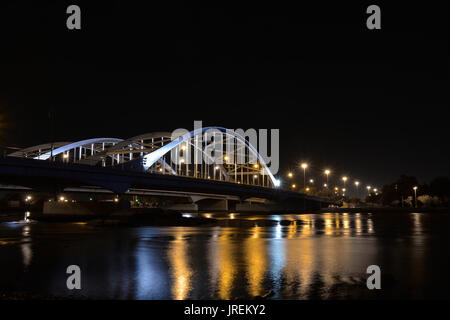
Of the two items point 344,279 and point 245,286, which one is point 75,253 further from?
point 344,279

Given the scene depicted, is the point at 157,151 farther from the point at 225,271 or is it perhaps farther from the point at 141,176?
the point at 225,271

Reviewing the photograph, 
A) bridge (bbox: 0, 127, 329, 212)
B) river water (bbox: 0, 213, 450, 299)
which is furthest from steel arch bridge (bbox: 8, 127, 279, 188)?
river water (bbox: 0, 213, 450, 299)

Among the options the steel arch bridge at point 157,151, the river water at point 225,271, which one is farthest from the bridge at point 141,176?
the river water at point 225,271

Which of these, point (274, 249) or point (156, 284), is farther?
point (274, 249)

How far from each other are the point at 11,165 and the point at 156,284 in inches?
1710

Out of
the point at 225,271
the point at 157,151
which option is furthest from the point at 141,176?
the point at 225,271

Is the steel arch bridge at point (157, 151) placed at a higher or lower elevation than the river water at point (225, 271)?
higher

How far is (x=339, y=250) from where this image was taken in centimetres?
1977

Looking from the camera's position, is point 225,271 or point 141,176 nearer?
point 225,271

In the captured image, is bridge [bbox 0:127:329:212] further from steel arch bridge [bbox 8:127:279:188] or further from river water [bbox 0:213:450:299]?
river water [bbox 0:213:450:299]

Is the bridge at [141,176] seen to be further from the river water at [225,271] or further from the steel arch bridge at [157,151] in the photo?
the river water at [225,271]

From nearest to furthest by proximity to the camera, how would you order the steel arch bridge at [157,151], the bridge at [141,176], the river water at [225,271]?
the river water at [225,271], the bridge at [141,176], the steel arch bridge at [157,151]

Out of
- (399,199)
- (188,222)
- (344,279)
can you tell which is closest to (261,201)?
(399,199)
